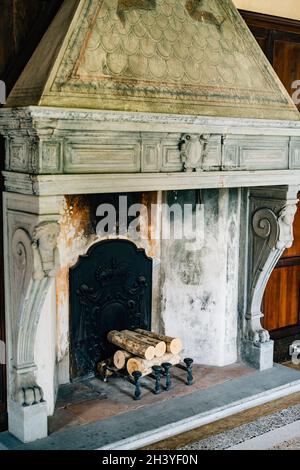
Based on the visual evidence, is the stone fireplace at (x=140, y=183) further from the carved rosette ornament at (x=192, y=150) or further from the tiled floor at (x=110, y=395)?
the tiled floor at (x=110, y=395)

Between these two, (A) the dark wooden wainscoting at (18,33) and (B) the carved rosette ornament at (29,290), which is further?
(A) the dark wooden wainscoting at (18,33)

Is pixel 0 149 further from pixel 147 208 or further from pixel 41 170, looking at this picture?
pixel 147 208

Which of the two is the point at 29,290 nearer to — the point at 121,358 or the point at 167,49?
the point at 121,358

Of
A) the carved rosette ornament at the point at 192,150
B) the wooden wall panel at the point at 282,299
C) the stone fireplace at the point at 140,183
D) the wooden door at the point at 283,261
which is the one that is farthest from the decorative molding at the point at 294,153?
the wooden wall panel at the point at 282,299

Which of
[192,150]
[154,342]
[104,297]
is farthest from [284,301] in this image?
[192,150]

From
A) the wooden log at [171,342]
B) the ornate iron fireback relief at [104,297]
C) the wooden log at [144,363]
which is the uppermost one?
the ornate iron fireback relief at [104,297]

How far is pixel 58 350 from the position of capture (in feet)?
15.3

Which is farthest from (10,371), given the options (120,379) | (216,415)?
(216,415)

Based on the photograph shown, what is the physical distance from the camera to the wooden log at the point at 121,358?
4793mm

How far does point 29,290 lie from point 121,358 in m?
1.34

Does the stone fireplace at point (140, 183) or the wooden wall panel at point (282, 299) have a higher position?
the stone fireplace at point (140, 183)

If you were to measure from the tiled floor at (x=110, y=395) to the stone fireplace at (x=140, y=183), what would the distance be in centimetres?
13

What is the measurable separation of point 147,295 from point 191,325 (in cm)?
49

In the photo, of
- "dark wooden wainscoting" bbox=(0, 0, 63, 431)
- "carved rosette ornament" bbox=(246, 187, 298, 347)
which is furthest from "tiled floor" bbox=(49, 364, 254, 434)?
"dark wooden wainscoting" bbox=(0, 0, 63, 431)
